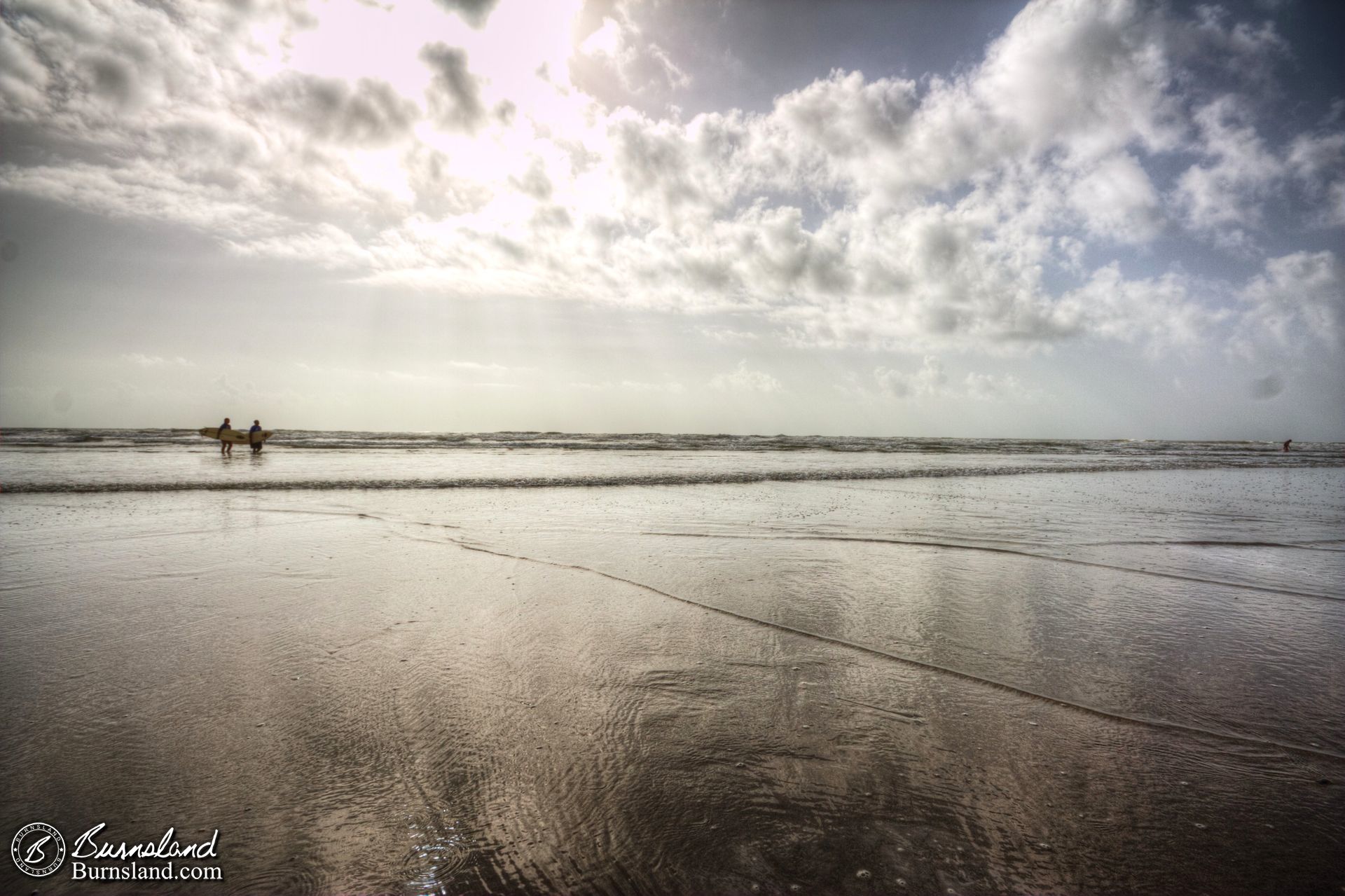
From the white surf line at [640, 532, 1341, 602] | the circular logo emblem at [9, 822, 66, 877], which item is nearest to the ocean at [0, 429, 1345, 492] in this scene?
the white surf line at [640, 532, 1341, 602]

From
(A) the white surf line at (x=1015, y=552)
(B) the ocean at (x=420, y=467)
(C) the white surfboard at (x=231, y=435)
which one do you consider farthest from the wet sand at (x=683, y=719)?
(C) the white surfboard at (x=231, y=435)

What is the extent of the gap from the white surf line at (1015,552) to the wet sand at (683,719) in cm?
14

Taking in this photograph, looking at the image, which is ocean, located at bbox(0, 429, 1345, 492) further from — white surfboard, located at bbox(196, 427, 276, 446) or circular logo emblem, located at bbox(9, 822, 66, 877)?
circular logo emblem, located at bbox(9, 822, 66, 877)

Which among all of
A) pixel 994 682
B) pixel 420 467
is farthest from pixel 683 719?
pixel 420 467

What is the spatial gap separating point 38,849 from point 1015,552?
10.2 meters

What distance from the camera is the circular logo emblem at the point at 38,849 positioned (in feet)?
7.88

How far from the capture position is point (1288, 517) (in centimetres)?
1256

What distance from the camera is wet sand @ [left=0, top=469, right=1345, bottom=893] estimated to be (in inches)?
98.7

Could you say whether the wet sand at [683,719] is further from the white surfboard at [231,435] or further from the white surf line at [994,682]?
the white surfboard at [231,435]

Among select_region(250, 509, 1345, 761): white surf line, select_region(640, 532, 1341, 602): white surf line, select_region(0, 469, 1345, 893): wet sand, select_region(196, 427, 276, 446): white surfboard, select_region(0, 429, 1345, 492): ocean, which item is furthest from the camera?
select_region(196, 427, 276, 446): white surfboard

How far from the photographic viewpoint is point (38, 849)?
99.0 inches

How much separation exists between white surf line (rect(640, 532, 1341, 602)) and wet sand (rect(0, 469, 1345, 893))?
0.14 metres

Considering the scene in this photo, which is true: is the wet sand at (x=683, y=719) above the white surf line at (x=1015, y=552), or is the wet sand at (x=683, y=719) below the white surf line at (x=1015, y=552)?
below

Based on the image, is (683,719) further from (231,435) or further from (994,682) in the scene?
(231,435)
